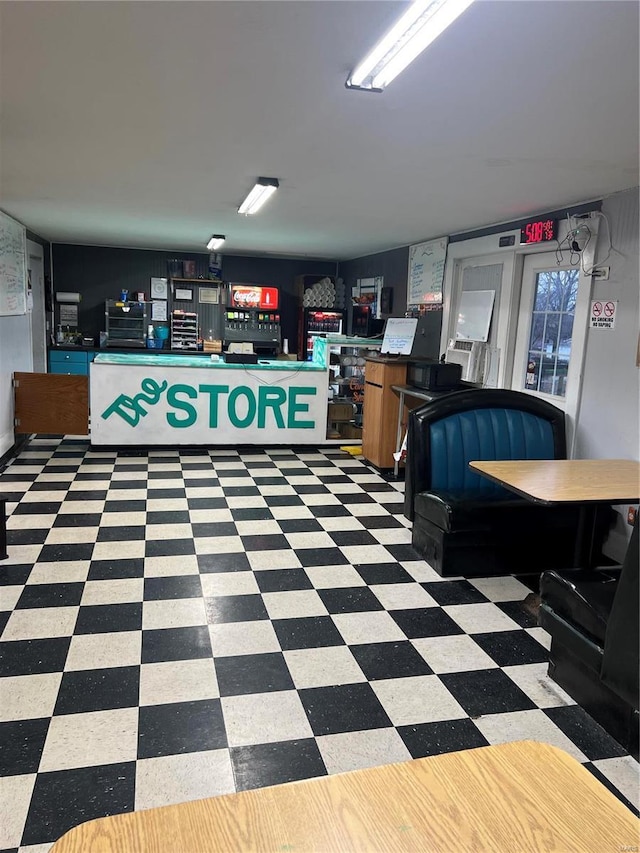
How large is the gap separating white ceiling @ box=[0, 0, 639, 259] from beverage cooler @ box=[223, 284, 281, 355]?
5.13 metres

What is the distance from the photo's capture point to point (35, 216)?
279 inches

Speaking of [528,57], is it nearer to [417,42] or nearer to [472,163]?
[417,42]

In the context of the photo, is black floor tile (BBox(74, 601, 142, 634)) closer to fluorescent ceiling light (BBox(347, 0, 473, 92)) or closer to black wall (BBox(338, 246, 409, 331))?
fluorescent ceiling light (BBox(347, 0, 473, 92))

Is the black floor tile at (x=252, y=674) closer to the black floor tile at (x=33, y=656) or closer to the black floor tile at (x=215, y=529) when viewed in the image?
the black floor tile at (x=33, y=656)

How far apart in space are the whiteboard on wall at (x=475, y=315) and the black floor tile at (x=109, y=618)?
4.40 m

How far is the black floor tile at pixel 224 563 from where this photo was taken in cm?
382

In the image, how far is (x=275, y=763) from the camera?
2.18 m

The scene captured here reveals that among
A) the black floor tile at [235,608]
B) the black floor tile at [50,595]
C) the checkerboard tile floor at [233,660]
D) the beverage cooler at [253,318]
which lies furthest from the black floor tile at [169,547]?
the beverage cooler at [253,318]

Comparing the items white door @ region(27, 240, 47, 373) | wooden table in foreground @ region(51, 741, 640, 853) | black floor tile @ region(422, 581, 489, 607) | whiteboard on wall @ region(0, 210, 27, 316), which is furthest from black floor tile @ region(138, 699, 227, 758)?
white door @ region(27, 240, 47, 373)

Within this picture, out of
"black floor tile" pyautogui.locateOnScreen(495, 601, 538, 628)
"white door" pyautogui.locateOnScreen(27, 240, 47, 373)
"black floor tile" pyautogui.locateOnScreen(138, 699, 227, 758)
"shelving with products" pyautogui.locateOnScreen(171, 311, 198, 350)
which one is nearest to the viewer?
"black floor tile" pyautogui.locateOnScreen(138, 699, 227, 758)

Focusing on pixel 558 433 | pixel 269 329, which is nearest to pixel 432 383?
pixel 558 433

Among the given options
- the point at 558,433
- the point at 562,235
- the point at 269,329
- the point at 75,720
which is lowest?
the point at 75,720

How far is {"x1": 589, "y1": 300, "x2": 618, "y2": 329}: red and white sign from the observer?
4414 mm

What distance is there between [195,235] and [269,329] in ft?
9.66
